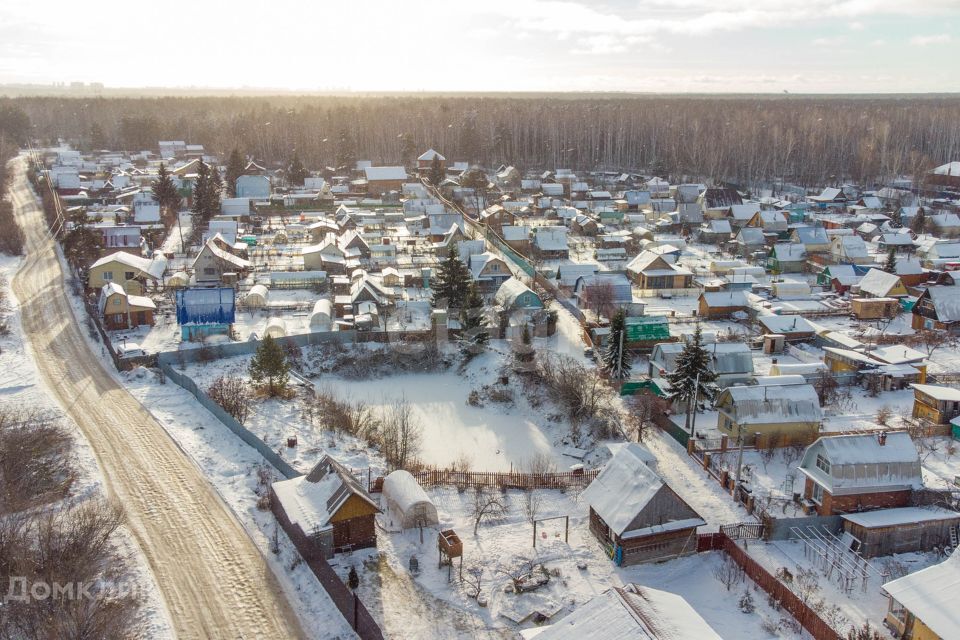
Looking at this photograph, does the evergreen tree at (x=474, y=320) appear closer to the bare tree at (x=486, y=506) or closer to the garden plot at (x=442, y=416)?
the garden plot at (x=442, y=416)

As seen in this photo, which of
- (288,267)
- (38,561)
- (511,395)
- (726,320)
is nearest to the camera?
(38,561)

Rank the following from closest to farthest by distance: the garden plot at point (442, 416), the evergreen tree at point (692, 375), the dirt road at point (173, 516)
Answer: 1. the dirt road at point (173, 516)
2. the garden plot at point (442, 416)
3. the evergreen tree at point (692, 375)

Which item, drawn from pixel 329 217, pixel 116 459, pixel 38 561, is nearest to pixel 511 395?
pixel 116 459

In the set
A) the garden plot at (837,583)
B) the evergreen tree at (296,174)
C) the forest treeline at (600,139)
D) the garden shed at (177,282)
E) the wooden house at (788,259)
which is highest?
the forest treeline at (600,139)

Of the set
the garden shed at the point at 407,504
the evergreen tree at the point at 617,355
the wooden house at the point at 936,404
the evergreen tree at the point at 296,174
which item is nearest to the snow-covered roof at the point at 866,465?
the wooden house at the point at 936,404

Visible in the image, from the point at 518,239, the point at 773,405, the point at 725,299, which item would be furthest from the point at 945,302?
the point at 518,239

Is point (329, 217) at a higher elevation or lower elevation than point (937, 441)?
higher

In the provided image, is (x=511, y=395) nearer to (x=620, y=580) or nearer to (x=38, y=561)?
(x=620, y=580)
